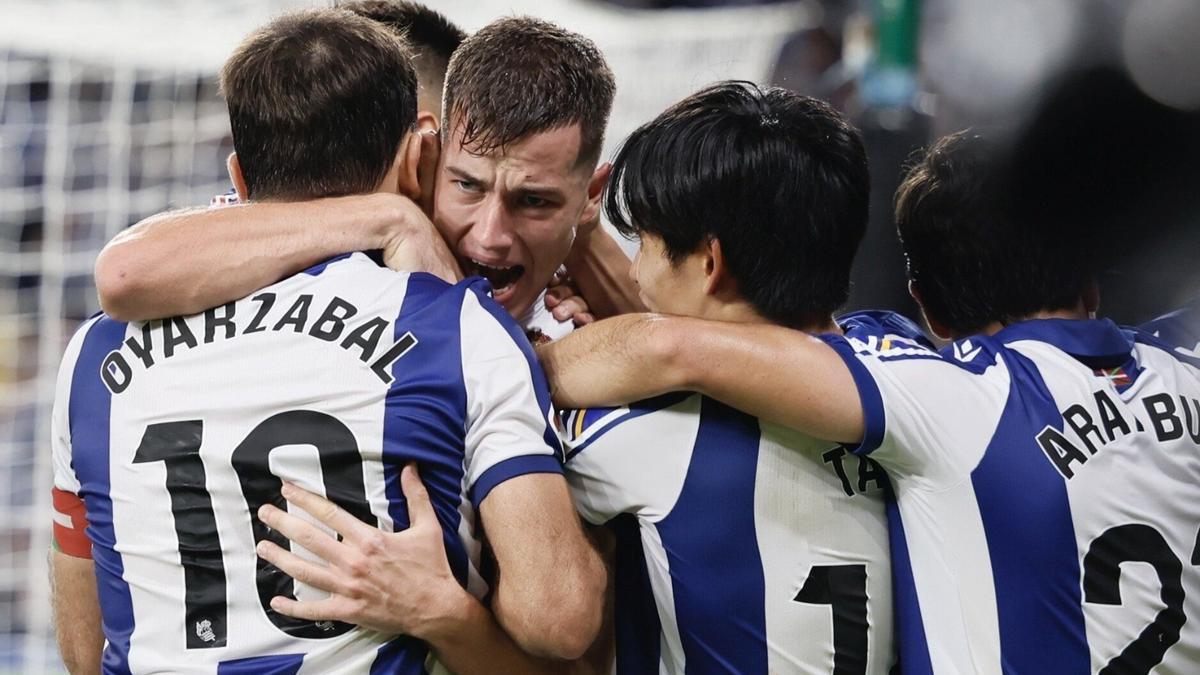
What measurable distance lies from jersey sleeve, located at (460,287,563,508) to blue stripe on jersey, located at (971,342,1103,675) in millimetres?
663

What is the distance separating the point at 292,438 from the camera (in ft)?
5.86

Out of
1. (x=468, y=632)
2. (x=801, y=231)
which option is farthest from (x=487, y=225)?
(x=468, y=632)

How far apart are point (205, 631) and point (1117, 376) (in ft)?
4.83

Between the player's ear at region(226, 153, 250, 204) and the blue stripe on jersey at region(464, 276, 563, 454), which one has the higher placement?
the player's ear at region(226, 153, 250, 204)

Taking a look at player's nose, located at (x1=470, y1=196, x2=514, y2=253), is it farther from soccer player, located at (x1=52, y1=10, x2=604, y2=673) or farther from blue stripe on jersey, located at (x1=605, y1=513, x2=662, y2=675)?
blue stripe on jersey, located at (x1=605, y1=513, x2=662, y2=675)

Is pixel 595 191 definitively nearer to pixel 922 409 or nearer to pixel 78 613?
pixel 922 409

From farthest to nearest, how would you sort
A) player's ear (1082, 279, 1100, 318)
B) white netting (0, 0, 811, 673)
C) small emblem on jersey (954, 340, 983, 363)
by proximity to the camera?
1. white netting (0, 0, 811, 673)
2. player's ear (1082, 279, 1100, 318)
3. small emblem on jersey (954, 340, 983, 363)

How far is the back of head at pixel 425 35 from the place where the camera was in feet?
9.65

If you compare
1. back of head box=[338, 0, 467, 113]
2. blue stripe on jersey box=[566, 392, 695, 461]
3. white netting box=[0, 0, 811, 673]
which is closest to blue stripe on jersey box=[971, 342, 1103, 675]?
blue stripe on jersey box=[566, 392, 695, 461]

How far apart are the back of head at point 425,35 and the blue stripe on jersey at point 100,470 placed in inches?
46.4

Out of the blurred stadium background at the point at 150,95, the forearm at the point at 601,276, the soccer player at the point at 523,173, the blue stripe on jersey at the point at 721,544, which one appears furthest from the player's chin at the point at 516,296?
the blurred stadium background at the point at 150,95

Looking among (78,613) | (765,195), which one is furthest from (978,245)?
(78,613)

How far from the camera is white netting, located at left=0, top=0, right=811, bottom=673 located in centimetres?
495

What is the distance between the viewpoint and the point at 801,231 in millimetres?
1938
